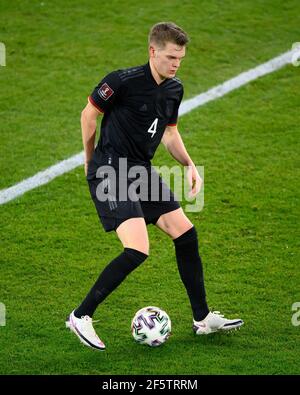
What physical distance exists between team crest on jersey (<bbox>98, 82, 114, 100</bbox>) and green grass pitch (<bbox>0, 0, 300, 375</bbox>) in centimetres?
169

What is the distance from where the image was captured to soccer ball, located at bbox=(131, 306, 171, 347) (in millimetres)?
6012

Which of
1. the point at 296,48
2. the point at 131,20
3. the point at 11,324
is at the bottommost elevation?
the point at 11,324

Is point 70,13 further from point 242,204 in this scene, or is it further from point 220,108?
point 242,204

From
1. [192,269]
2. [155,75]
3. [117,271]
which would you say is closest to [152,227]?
[192,269]

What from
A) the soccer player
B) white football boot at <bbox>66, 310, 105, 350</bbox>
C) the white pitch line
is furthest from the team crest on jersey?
the white pitch line

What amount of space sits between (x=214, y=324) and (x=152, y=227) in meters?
1.99

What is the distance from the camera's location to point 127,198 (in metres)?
5.98

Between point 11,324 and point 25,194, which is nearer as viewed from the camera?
point 11,324

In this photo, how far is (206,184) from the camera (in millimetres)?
8523

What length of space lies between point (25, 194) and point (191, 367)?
10.6 ft

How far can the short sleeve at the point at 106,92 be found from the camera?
589cm

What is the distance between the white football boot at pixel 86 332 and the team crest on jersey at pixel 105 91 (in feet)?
4.95

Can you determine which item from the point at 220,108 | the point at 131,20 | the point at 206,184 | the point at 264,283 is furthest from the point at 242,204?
the point at 131,20

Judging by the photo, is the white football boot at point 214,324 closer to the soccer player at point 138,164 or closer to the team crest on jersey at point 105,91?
the soccer player at point 138,164
